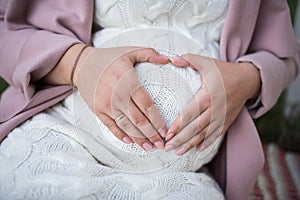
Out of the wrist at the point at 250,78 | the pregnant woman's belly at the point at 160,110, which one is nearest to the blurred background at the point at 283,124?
the wrist at the point at 250,78

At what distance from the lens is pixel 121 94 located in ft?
2.34

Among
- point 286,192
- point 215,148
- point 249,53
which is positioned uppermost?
point 249,53

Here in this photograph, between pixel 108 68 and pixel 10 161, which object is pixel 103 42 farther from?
pixel 10 161

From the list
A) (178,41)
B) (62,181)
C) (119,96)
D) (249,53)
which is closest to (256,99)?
(249,53)

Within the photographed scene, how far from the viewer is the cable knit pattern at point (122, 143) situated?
666mm

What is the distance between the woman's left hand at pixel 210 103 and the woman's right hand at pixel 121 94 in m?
0.04

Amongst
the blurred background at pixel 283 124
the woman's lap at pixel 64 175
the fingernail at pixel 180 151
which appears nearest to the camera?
the woman's lap at pixel 64 175

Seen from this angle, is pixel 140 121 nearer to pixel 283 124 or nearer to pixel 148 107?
pixel 148 107

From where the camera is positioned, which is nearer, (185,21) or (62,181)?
(62,181)

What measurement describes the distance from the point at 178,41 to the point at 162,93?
0.39ft

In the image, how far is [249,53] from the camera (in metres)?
0.92

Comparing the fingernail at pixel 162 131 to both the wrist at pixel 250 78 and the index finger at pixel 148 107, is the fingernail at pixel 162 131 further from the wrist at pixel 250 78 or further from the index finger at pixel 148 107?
the wrist at pixel 250 78

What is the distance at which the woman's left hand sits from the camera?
746mm

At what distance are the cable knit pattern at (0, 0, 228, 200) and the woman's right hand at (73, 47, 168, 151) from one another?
0.02 m
